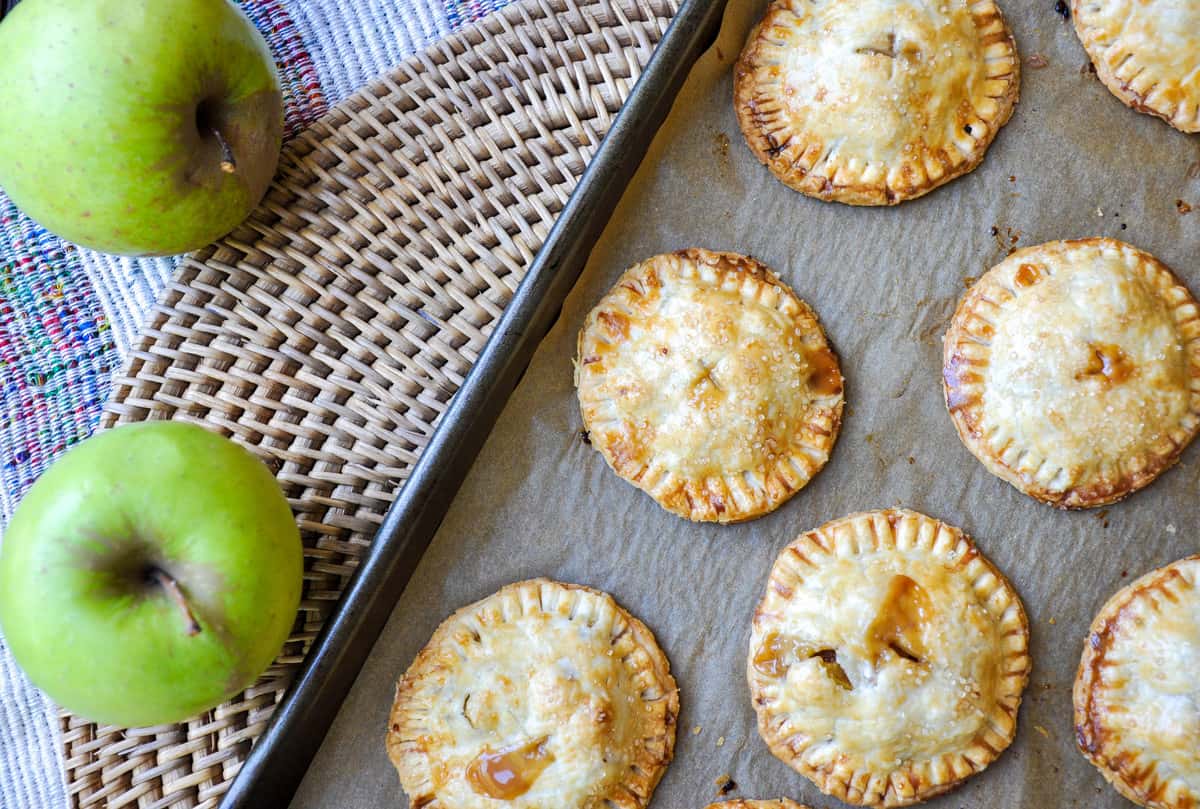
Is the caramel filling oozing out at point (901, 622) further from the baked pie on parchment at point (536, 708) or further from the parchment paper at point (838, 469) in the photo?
the baked pie on parchment at point (536, 708)

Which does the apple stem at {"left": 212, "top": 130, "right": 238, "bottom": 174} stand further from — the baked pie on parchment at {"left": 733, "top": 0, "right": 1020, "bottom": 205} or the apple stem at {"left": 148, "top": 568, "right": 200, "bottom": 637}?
the baked pie on parchment at {"left": 733, "top": 0, "right": 1020, "bottom": 205}

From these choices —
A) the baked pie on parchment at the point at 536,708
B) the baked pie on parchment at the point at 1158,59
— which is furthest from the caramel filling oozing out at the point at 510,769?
the baked pie on parchment at the point at 1158,59

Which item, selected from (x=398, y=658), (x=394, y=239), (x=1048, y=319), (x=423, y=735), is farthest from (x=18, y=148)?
(x=1048, y=319)

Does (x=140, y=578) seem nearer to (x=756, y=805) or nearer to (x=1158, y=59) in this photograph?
(x=756, y=805)

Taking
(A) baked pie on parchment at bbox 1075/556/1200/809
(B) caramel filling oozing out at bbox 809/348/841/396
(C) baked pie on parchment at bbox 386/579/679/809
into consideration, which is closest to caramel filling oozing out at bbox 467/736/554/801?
(C) baked pie on parchment at bbox 386/579/679/809

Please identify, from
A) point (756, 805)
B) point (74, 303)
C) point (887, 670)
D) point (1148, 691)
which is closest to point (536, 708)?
point (756, 805)

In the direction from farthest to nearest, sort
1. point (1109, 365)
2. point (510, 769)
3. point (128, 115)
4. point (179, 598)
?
point (1109, 365) < point (510, 769) < point (128, 115) < point (179, 598)
